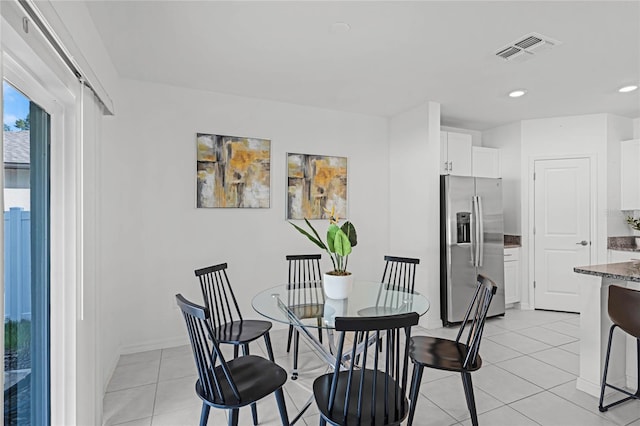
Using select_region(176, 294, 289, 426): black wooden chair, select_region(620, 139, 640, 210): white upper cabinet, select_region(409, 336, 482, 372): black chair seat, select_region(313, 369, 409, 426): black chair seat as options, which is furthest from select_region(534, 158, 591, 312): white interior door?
select_region(176, 294, 289, 426): black wooden chair

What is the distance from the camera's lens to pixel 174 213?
11.8 feet

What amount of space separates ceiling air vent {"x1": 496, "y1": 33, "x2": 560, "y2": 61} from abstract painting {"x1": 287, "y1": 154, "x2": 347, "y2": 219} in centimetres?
209

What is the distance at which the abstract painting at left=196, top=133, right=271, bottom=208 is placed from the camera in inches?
145

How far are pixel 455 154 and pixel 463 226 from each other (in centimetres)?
98

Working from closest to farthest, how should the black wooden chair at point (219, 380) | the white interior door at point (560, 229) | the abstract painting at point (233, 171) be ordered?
1. the black wooden chair at point (219, 380)
2. the abstract painting at point (233, 171)
3. the white interior door at point (560, 229)

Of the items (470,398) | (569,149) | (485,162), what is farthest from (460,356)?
(569,149)

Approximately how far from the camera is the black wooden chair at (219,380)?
5.52ft

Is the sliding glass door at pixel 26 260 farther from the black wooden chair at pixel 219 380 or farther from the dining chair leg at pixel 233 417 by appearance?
the dining chair leg at pixel 233 417

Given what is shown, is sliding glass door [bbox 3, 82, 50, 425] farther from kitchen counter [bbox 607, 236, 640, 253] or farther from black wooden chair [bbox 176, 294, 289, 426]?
kitchen counter [bbox 607, 236, 640, 253]

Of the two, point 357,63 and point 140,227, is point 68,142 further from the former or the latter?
point 357,63

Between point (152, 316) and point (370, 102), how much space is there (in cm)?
328

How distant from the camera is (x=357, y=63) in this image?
302 centimetres

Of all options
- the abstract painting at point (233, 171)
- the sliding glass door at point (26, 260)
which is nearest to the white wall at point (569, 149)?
the abstract painting at point (233, 171)

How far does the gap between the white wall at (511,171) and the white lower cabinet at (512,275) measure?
0.37 m
